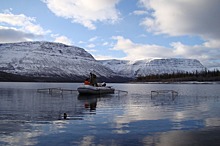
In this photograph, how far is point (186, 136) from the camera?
1866 centimetres

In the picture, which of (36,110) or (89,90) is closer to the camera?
(36,110)

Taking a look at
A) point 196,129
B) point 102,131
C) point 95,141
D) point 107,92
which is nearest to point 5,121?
point 102,131

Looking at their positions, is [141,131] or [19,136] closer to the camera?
[19,136]

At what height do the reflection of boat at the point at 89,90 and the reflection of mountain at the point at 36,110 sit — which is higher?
the reflection of boat at the point at 89,90

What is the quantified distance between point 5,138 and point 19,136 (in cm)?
88

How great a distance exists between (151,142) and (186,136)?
296 centimetres

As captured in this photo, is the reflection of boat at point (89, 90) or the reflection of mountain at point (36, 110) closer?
the reflection of mountain at point (36, 110)

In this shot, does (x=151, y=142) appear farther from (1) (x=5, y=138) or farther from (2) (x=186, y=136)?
(1) (x=5, y=138)

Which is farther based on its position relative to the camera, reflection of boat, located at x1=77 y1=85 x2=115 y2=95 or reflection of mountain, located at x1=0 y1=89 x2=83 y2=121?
reflection of boat, located at x1=77 y1=85 x2=115 y2=95

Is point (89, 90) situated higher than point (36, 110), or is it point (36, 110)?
point (89, 90)

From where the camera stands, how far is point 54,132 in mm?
19578

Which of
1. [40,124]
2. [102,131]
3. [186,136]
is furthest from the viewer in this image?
[40,124]

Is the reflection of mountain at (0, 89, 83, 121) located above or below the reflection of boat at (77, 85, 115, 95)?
below

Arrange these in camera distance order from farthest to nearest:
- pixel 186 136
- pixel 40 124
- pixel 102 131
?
pixel 40 124
pixel 102 131
pixel 186 136
